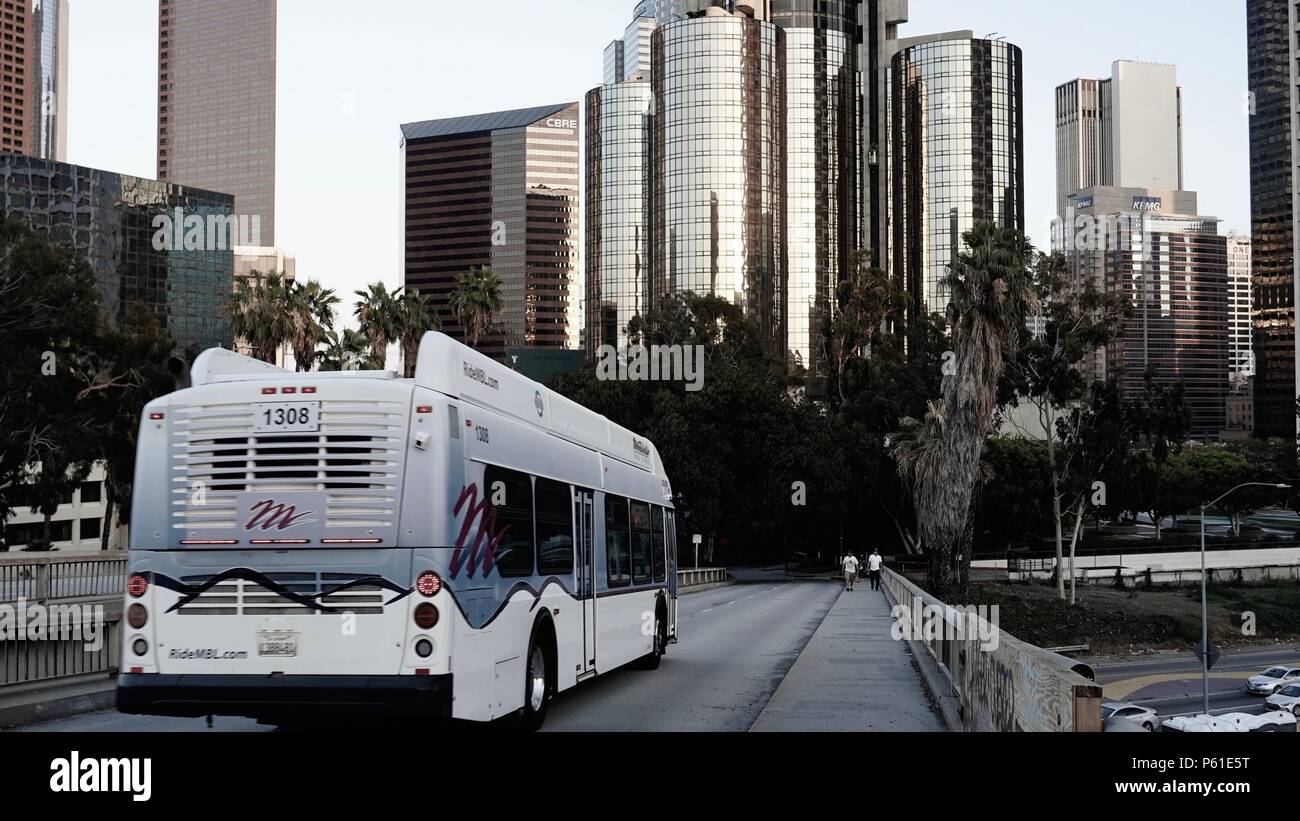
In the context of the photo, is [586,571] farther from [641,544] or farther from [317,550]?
[317,550]

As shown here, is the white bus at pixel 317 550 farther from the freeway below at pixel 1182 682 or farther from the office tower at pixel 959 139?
the office tower at pixel 959 139

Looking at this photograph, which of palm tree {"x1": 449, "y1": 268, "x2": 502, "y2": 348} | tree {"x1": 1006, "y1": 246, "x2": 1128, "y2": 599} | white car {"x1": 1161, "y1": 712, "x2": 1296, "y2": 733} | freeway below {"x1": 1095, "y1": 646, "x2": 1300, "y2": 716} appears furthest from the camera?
palm tree {"x1": 449, "y1": 268, "x2": 502, "y2": 348}

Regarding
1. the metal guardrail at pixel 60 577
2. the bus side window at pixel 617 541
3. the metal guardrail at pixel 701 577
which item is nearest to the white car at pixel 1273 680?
the metal guardrail at pixel 701 577

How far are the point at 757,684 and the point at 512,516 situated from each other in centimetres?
641

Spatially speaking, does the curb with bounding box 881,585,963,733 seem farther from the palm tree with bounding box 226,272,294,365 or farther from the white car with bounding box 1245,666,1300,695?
the palm tree with bounding box 226,272,294,365

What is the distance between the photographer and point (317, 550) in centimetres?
978

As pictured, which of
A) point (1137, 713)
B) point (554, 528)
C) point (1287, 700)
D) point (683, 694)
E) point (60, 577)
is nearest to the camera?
point (554, 528)

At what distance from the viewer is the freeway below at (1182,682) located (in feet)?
156

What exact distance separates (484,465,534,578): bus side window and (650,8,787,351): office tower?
146m

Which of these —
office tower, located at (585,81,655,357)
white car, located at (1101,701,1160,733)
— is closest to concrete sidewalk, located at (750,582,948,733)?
white car, located at (1101,701,1160,733)

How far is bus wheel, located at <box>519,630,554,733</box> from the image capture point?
38.3 ft

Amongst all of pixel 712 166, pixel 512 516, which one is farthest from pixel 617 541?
pixel 712 166

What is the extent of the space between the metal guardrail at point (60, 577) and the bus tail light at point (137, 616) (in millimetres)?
7137

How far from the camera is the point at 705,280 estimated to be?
156 m
